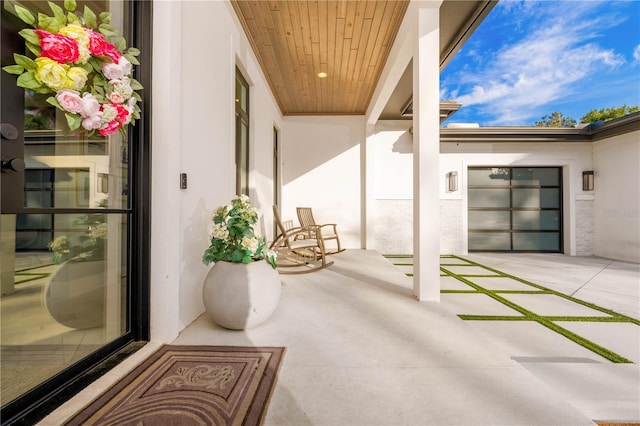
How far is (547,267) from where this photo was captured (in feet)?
14.1

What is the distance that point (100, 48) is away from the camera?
43.5 inches

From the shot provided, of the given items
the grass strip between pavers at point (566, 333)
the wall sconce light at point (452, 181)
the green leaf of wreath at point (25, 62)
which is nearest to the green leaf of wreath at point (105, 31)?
the green leaf of wreath at point (25, 62)

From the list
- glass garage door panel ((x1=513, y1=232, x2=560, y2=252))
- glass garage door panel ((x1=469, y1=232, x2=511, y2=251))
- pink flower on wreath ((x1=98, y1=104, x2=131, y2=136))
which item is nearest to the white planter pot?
pink flower on wreath ((x1=98, y1=104, x2=131, y2=136))

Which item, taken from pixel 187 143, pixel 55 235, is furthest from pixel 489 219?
pixel 55 235

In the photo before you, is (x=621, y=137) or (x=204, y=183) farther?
(x=621, y=137)

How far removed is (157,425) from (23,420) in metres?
0.50

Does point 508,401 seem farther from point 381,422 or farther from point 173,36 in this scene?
point 173,36

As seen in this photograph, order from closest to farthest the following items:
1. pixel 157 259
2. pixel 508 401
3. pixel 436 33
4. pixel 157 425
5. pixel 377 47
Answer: pixel 157 425 → pixel 508 401 → pixel 157 259 → pixel 436 33 → pixel 377 47

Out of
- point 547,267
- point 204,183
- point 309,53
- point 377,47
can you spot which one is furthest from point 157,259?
point 547,267

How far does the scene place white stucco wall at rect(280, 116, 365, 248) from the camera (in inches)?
233

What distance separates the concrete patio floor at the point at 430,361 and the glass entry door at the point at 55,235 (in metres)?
0.25

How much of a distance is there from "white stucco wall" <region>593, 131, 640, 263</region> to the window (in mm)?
7189

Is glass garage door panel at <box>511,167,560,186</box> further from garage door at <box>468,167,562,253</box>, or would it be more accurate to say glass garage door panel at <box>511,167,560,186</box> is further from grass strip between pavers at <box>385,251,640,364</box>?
grass strip between pavers at <box>385,251,640,364</box>

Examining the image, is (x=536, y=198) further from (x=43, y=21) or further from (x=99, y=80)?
(x=43, y=21)
